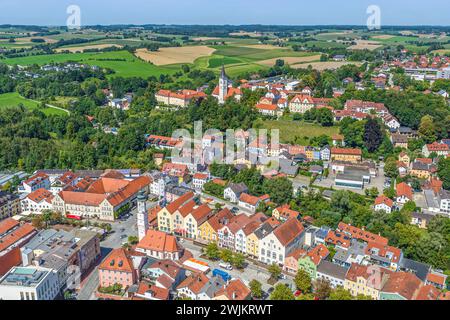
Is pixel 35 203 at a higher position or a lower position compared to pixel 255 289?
higher

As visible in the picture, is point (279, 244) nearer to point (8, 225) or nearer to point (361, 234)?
point (361, 234)

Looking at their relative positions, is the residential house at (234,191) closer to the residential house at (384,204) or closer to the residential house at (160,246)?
the residential house at (160,246)

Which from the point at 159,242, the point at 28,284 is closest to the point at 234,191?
the point at 159,242

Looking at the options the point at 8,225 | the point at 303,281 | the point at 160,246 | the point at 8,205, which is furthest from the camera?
the point at 8,205

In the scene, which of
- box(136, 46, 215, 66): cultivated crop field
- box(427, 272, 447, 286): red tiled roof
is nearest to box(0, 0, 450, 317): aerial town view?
box(427, 272, 447, 286): red tiled roof

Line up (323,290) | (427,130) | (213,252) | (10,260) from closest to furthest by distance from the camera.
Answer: (323,290) < (10,260) < (213,252) < (427,130)

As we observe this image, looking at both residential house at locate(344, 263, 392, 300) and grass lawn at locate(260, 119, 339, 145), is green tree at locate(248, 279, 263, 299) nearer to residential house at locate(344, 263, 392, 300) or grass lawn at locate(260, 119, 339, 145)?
residential house at locate(344, 263, 392, 300)

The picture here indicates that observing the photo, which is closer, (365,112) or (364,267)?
(364,267)

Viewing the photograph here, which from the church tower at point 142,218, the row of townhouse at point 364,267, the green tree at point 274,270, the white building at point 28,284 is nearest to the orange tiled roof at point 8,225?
the white building at point 28,284
